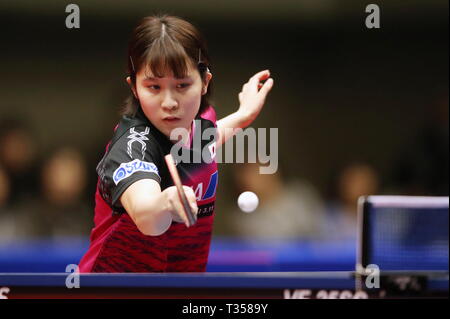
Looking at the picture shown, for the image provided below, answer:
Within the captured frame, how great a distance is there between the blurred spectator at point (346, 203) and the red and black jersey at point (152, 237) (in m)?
3.25

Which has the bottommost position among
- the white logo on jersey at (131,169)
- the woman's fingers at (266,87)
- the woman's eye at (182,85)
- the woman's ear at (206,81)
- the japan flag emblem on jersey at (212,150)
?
the white logo on jersey at (131,169)

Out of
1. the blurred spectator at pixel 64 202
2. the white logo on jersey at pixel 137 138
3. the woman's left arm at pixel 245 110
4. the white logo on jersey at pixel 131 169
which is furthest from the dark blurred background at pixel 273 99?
the white logo on jersey at pixel 131 169

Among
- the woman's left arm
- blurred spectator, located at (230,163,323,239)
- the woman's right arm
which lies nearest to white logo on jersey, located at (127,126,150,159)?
the woman's right arm

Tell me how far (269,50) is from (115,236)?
515cm

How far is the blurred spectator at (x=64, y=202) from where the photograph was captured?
19.2 ft

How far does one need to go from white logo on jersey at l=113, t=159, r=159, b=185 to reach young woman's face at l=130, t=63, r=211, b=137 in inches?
12.1

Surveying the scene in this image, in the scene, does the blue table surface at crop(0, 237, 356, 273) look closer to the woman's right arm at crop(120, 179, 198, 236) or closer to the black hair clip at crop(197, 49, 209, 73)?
the black hair clip at crop(197, 49, 209, 73)

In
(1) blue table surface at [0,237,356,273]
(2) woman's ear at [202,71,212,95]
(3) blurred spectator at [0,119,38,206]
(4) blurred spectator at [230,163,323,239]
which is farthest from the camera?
(4) blurred spectator at [230,163,323,239]

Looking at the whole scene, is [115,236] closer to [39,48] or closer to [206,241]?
[206,241]

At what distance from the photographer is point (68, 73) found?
7.89 meters

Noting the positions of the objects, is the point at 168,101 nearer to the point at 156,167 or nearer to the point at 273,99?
the point at 156,167

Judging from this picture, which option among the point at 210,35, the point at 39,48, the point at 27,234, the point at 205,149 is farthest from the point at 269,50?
the point at 205,149

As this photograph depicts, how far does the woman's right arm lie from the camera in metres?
2.59

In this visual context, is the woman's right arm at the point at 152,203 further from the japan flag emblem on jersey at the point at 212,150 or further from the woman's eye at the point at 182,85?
the japan flag emblem on jersey at the point at 212,150
